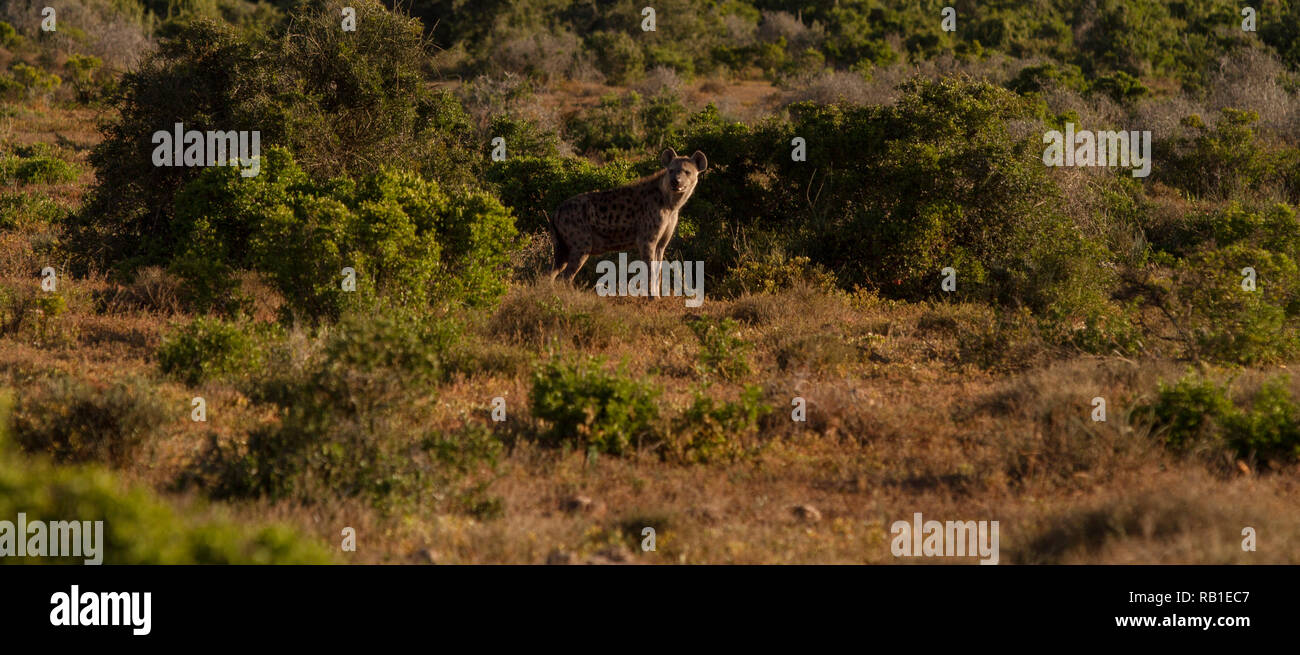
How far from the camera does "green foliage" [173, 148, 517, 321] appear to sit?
9828 mm

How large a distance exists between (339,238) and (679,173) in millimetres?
4140

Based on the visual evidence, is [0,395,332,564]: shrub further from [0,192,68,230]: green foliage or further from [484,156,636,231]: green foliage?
[0,192,68,230]: green foliage

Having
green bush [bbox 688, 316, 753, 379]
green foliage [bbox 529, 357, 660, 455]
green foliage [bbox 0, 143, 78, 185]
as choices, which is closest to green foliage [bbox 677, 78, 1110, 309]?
green bush [bbox 688, 316, 753, 379]

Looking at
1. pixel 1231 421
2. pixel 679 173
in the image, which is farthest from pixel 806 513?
pixel 679 173

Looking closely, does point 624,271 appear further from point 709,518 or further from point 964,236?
point 709,518

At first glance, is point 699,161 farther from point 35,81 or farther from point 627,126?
point 35,81

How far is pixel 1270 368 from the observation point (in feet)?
29.9

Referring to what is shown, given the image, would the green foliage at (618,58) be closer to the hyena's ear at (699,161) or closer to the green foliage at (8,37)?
the green foliage at (8,37)

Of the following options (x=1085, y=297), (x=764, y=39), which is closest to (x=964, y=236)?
(x=1085, y=297)

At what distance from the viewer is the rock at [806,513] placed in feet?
21.4

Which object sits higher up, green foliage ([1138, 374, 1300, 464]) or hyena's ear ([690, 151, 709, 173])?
hyena's ear ([690, 151, 709, 173])

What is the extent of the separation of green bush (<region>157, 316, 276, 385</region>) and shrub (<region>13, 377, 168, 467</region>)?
145 centimetres

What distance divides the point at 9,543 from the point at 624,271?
30.7 ft

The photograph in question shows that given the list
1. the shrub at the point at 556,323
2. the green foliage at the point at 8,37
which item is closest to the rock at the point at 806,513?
the shrub at the point at 556,323
